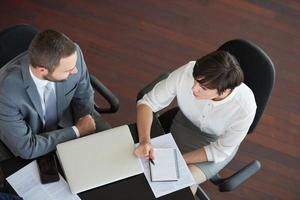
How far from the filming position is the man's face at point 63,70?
6.32 feet

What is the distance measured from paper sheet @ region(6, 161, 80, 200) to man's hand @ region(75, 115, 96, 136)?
0.31m

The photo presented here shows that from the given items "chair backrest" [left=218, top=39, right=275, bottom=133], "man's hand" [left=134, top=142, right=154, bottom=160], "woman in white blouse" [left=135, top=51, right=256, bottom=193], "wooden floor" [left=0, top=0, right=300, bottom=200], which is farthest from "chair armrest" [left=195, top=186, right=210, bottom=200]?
"man's hand" [left=134, top=142, right=154, bottom=160]

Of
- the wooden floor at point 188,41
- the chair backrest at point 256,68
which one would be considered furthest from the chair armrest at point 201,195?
the chair backrest at point 256,68

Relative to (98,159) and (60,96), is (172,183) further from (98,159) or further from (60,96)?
(60,96)

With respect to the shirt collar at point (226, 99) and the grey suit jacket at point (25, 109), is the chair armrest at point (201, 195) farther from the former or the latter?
the grey suit jacket at point (25, 109)

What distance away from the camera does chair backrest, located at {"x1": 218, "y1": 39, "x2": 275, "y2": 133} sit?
2.25 meters

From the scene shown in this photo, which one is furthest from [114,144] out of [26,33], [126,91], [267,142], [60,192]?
[267,142]

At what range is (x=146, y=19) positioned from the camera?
376 centimetres

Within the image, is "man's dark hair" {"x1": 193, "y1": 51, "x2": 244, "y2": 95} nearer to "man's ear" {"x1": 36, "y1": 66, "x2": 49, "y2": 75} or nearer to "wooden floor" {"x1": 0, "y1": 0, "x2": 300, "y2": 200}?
"man's ear" {"x1": 36, "y1": 66, "x2": 49, "y2": 75}

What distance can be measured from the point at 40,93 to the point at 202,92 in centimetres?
76

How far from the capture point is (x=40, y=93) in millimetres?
2082

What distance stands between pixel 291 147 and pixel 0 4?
257 cm

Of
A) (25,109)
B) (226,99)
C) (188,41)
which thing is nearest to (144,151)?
(226,99)

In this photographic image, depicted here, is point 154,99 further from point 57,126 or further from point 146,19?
point 146,19
